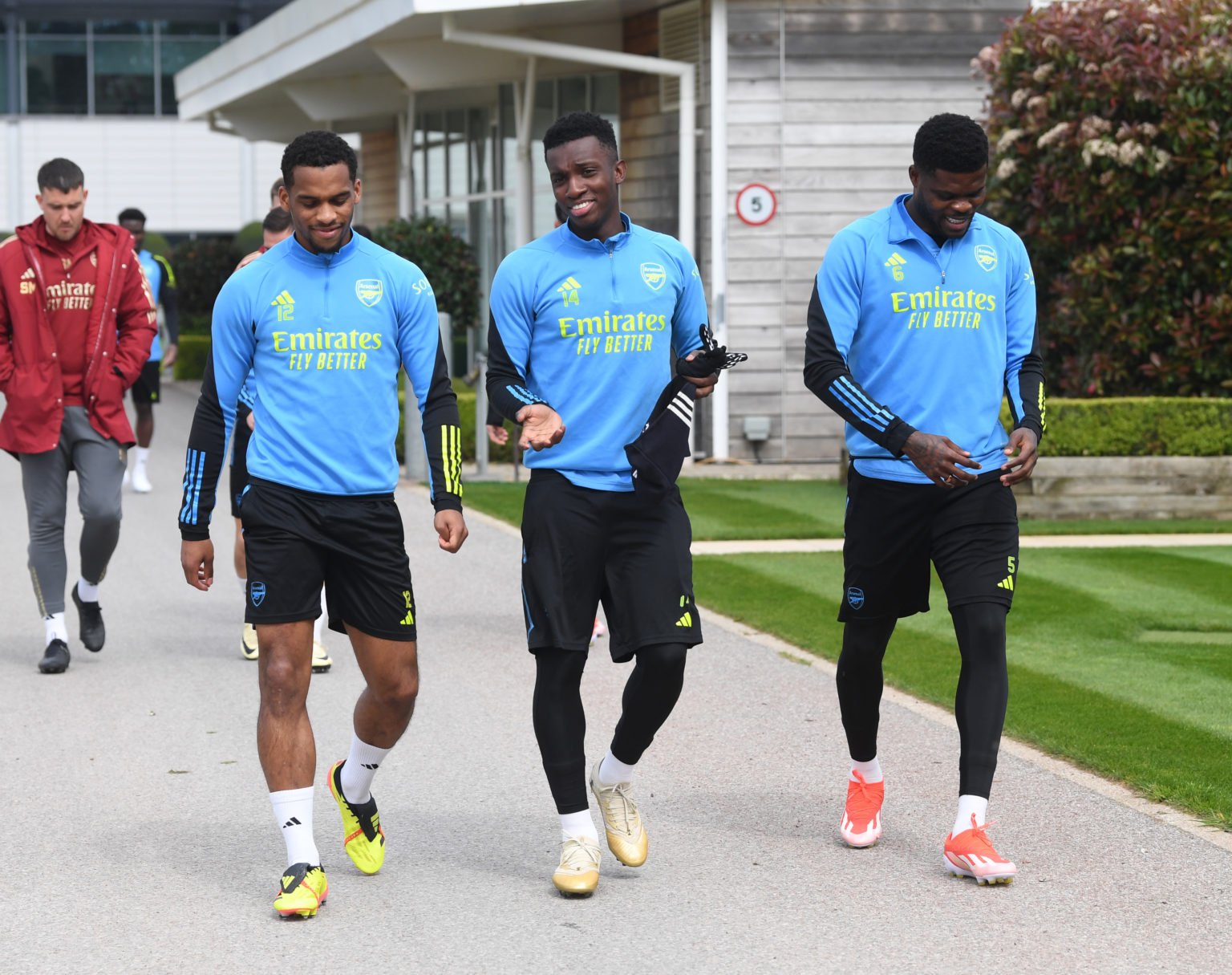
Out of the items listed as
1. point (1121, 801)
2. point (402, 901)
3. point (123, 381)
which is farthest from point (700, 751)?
point (123, 381)

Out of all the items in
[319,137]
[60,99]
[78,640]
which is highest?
[60,99]

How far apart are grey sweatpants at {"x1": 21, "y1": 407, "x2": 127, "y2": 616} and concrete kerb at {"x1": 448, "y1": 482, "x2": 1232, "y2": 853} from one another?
2.94 metres

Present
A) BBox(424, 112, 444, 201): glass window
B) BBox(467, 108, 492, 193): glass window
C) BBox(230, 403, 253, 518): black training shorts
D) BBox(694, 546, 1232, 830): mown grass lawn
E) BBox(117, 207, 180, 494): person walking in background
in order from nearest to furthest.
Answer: BBox(694, 546, 1232, 830): mown grass lawn < BBox(230, 403, 253, 518): black training shorts < BBox(117, 207, 180, 494): person walking in background < BBox(467, 108, 492, 193): glass window < BBox(424, 112, 444, 201): glass window

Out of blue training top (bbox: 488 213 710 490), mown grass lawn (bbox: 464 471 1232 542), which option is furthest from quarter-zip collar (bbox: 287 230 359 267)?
mown grass lawn (bbox: 464 471 1232 542)

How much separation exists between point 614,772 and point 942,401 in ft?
4.44

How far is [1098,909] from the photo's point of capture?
502cm

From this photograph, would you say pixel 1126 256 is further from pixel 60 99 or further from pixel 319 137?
pixel 60 99

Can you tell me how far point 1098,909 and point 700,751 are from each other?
219 cm

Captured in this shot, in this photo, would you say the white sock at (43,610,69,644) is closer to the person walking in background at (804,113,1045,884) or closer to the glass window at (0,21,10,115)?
the person walking in background at (804,113,1045,884)

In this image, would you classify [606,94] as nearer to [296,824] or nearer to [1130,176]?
[1130,176]

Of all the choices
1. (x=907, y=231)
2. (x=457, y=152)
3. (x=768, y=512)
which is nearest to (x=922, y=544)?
(x=907, y=231)

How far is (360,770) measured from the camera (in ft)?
17.9

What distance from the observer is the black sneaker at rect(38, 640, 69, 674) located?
854cm

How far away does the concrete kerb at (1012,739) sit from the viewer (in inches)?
234
